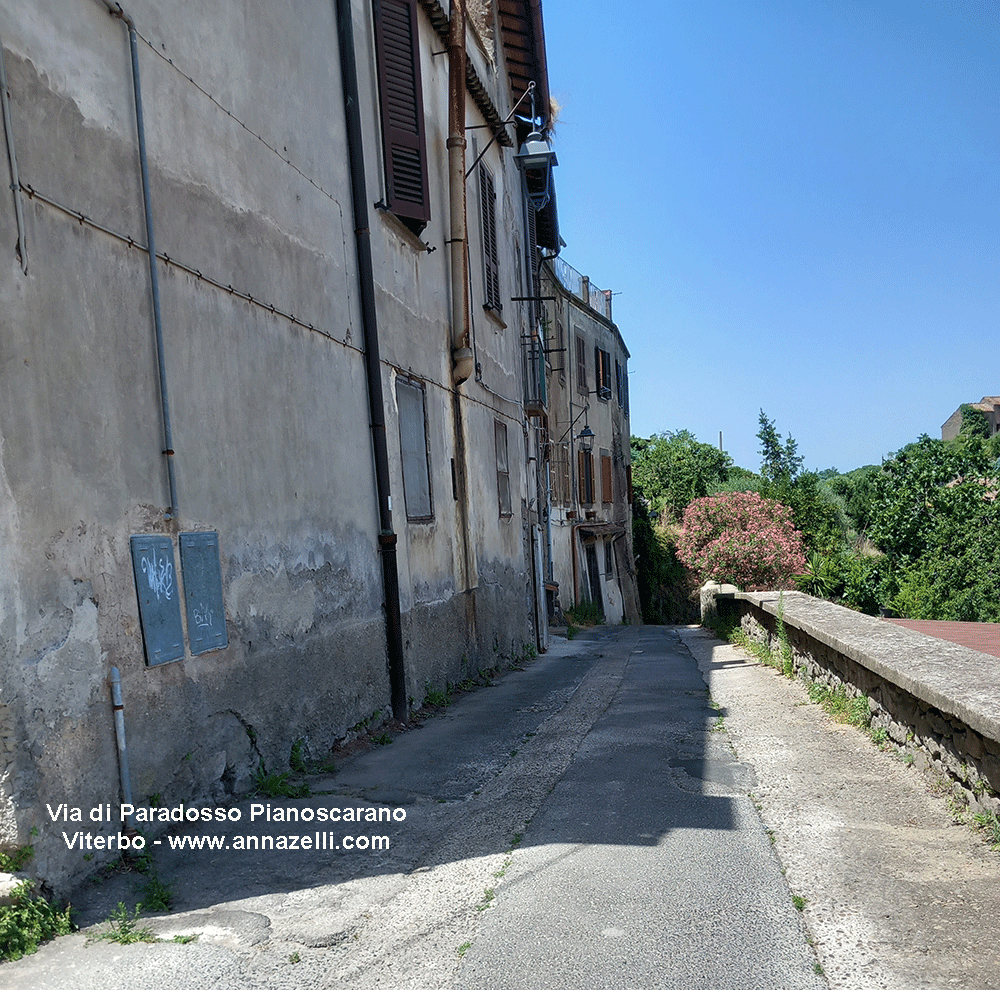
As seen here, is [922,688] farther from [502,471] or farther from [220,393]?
[502,471]

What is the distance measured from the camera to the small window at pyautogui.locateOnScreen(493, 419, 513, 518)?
12583 mm

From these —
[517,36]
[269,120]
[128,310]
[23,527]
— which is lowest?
[23,527]

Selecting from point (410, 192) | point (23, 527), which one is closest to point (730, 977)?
point (23, 527)

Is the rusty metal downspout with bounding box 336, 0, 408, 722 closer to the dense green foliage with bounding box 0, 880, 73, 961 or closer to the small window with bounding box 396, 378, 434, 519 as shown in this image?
A: the small window with bounding box 396, 378, 434, 519

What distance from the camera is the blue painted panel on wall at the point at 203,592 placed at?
15.9 feet

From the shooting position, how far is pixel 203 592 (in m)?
4.99

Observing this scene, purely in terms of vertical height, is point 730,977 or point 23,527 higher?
point 23,527

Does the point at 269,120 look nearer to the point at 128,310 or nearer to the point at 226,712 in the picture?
the point at 128,310

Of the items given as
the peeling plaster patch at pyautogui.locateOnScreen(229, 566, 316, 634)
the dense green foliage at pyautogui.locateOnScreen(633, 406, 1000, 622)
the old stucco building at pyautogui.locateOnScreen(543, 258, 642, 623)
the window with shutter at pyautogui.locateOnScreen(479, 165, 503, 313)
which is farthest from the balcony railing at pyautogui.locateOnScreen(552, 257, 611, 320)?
the peeling plaster patch at pyautogui.locateOnScreen(229, 566, 316, 634)

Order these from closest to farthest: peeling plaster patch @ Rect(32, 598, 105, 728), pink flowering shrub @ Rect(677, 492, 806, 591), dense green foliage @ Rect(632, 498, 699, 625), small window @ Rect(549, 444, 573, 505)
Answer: peeling plaster patch @ Rect(32, 598, 105, 728) < pink flowering shrub @ Rect(677, 492, 806, 591) < small window @ Rect(549, 444, 573, 505) < dense green foliage @ Rect(632, 498, 699, 625)

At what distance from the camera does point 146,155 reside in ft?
15.6

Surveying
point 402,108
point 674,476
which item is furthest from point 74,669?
point 674,476

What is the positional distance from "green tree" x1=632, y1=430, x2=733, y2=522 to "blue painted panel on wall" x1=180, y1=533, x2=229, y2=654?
36325mm

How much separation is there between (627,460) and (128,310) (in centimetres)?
2963
